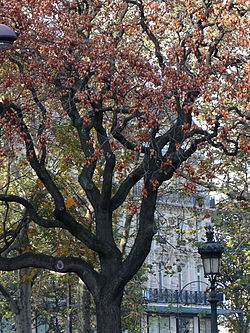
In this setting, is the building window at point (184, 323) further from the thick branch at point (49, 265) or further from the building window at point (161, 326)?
the thick branch at point (49, 265)

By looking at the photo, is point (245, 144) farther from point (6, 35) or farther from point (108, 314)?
point (6, 35)

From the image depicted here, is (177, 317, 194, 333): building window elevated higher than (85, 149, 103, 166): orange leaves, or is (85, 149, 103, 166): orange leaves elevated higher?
(177, 317, 194, 333): building window

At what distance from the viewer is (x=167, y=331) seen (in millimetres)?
76250

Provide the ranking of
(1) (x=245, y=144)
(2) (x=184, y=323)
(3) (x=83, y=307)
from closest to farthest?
(1) (x=245, y=144)
(3) (x=83, y=307)
(2) (x=184, y=323)

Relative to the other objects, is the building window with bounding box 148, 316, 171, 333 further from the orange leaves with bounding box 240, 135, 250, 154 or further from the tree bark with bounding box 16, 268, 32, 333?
the orange leaves with bounding box 240, 135, 250, 154

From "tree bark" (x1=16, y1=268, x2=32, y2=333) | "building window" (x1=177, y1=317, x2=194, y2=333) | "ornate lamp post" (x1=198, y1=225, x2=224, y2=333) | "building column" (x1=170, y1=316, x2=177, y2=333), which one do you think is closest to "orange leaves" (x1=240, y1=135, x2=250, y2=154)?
"ornate lamp post" (x1=198, y1=225, x2=224, y2=333)

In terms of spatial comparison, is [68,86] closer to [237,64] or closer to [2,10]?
[2,10]

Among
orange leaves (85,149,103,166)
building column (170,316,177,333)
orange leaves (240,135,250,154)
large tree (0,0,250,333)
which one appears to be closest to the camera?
large tree (0,0,250,333)

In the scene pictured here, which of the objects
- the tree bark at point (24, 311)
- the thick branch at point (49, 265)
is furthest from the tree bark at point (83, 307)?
the thick branch at point (49, 265)

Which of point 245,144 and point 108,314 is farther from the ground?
point 245,144

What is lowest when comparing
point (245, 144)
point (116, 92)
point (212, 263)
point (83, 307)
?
point (212, 263)

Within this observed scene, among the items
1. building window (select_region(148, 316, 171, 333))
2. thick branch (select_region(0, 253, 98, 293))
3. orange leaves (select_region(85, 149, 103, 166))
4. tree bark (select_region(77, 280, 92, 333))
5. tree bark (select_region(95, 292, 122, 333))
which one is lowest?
tree bark (select_region(95, 292, 122, 333))

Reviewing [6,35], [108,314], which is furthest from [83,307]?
[6,35]

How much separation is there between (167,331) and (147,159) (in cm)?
5624
